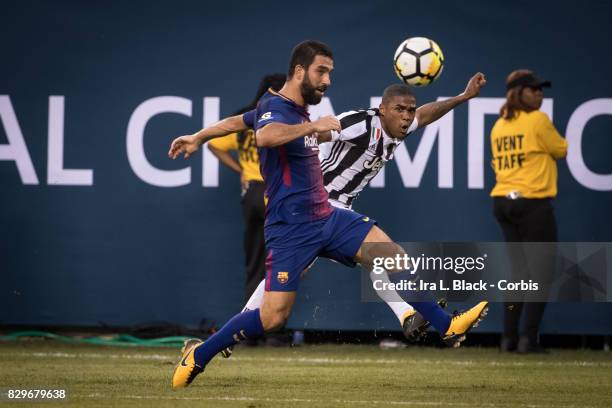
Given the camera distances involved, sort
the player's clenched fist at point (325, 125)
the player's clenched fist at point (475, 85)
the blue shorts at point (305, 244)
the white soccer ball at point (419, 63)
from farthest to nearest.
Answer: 1. the white soccer ball at point (419, 63)
2. the player's clenched fist at point (475, 85)
3. the blue shorts at point (305, 244)
4. the player's clenched fist at point (325, 125)

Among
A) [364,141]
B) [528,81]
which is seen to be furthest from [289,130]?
[528,81]

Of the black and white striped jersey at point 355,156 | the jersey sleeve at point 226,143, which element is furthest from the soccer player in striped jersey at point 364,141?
the jersey sleeve at point 226,143

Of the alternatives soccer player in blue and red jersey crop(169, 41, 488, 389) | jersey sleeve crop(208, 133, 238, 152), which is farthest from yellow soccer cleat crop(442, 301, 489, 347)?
jersey sleeve crop(208, 133, 238, 152)

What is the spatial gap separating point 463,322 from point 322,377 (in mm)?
1393

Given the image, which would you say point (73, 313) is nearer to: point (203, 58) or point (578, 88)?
point (203, 58)

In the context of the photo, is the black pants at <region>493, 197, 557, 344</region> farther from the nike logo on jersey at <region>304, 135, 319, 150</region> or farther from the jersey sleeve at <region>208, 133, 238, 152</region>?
the nike logo on jersey at <region>304, 135, 319, 150</region>

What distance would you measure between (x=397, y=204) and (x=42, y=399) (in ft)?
16.0

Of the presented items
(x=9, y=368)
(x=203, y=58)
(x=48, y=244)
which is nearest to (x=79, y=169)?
(x=48, y=244)

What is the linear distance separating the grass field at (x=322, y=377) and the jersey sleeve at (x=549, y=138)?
1.82 metres

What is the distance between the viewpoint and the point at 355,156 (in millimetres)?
8391

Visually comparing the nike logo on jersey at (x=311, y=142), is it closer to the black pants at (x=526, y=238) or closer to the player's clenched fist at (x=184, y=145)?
the player's clenched fist at (x=184, y=145)

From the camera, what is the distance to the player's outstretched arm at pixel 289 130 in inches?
269

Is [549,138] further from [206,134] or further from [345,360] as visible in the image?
[206,134]

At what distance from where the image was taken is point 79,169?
11297mm
